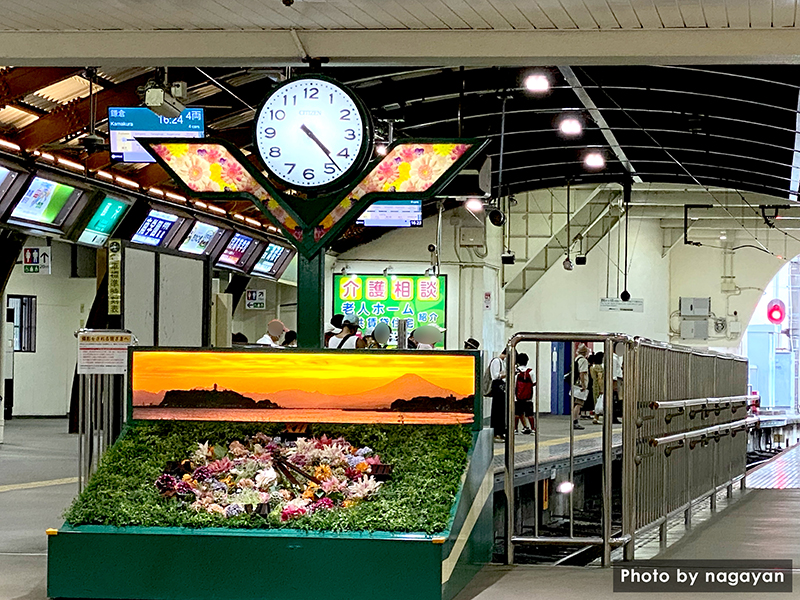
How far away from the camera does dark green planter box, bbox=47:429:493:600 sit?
554 cm

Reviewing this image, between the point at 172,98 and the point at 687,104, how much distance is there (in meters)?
6.53

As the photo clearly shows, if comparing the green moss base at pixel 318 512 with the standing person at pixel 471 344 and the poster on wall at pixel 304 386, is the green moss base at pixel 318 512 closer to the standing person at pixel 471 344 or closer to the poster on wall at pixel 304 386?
the poster on wall at pixel 304 386

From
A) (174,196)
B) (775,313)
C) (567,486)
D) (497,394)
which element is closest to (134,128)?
(174,196)

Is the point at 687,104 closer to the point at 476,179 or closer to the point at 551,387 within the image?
the point at 476,179

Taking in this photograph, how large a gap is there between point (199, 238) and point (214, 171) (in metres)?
11.4

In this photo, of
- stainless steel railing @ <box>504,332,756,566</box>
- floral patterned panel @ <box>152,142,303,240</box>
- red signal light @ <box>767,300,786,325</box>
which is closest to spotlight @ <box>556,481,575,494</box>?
stainless steel railing @ <box>504,332,756,566</box>

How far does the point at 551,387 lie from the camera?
27.9 meters

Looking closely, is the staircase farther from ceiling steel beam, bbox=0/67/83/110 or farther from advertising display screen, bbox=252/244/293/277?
ceiling steel beam, bbox=0/67/83/110

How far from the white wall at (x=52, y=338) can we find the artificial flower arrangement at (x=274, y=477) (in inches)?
583

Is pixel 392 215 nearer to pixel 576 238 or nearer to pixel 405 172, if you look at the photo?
pixel 405 172

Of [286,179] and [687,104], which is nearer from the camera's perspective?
[286,179]

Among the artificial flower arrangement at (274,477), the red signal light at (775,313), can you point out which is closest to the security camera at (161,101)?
the artificial flower arrangement at (274,477)

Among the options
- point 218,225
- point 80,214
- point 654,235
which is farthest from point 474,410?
point 654,235

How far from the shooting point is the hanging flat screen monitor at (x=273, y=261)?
21.5 metres
